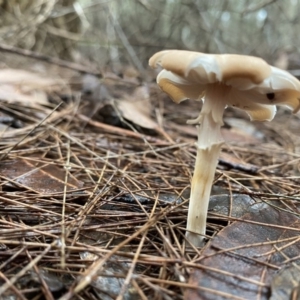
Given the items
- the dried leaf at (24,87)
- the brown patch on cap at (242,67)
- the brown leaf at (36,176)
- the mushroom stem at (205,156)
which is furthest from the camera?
the dried leaf at (24,87)

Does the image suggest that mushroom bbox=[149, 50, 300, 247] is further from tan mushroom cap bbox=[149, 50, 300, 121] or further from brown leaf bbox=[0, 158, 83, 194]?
brown leaf bbox=[0, 158, 83, 194]

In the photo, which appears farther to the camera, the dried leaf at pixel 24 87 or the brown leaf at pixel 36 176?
the dried leaf at pixel 24 87

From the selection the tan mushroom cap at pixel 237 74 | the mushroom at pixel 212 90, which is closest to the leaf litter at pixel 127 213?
the mushroom at pixel 212 90

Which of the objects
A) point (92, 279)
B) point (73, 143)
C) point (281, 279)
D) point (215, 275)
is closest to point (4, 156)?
point (73, 143)

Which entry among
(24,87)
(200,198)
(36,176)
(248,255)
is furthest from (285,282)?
(24,87)

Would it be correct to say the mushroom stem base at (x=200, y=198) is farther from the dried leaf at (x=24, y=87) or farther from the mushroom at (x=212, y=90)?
the dried leaf at (x=24, y=87)

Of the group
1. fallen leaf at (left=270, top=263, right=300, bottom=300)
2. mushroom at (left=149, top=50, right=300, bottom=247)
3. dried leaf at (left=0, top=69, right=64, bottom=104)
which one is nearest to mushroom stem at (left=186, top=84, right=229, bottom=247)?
mushroom at (left=149, top=50, right=300, bottom=247)

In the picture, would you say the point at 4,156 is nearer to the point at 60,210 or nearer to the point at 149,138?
A: the point at 60,210
